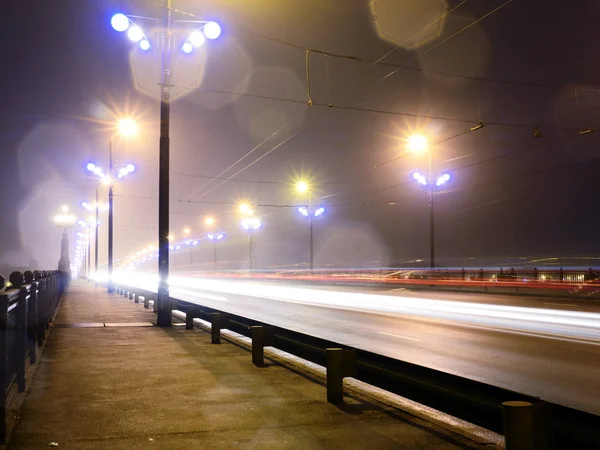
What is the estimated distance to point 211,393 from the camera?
8398 millimetres

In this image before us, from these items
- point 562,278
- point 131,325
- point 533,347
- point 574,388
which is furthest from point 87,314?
point 562,278

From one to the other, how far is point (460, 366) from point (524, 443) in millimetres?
7267

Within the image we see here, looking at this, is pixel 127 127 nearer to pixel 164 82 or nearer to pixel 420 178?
pixel 164 82

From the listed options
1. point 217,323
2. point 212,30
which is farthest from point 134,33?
point 217,323

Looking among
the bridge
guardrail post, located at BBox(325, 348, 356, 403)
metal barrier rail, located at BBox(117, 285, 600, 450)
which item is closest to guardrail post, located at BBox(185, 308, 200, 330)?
the bridge

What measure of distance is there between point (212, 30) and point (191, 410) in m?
12.9

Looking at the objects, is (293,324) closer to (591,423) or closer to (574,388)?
(574,388)

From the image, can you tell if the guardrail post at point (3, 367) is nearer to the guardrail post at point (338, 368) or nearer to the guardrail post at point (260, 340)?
the guardrail post at point (338, 368)

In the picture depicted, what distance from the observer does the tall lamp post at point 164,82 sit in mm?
17859

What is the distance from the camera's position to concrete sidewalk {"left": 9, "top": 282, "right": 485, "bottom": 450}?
6.12 m

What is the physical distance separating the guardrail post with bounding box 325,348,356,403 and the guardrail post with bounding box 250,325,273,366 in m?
2.63

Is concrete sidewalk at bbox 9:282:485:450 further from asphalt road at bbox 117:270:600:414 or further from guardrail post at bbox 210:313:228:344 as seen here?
asphalt road at bbox 117:270:600:414

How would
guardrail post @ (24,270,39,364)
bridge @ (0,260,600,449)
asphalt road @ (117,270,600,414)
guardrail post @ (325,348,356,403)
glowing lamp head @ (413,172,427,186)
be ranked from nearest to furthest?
1. bridge @ (0,260,600,449)
2. guardrail post @ (325,348,356,403)
3. asphalt road @ (117,270,600,414)
4. guardrail post @ (24,270,39,364)
5. glowing lamp head @ (413,172,427,186)

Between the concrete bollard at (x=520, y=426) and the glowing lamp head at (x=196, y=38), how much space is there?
628 inches
